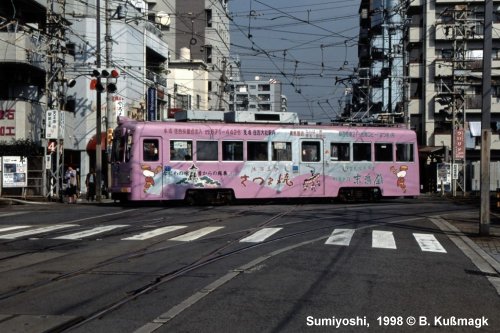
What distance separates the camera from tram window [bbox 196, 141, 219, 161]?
24.7m

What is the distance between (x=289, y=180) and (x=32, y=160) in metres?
13.9

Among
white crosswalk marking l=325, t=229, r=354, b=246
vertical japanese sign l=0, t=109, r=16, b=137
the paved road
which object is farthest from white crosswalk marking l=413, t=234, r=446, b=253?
vertical japanese sign l=0, t=109, r=16, b=137

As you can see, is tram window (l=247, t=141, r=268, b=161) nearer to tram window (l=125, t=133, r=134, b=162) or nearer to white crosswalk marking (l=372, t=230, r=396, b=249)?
tram window (l=125, t=133, r=134, b=162)

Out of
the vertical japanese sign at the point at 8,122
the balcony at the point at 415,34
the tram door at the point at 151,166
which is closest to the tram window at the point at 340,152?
the tram door at the point at 151,166

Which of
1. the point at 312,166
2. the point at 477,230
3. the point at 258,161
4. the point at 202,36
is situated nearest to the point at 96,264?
the point at 477,230

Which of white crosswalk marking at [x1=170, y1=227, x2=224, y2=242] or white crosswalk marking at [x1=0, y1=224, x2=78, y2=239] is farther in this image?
white crosswalk marking at [x1=0, y1=224, x2=78, y2=239]

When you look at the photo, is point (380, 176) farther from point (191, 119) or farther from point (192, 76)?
point (192, 76)

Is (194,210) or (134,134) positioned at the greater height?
(134,134)

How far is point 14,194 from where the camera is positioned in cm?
3177

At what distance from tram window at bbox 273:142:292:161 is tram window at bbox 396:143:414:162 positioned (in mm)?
5330

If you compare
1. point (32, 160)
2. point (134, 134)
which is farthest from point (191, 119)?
point (32, 160)

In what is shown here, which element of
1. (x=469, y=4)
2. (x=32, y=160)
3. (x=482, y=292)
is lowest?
(x=482, y=292)

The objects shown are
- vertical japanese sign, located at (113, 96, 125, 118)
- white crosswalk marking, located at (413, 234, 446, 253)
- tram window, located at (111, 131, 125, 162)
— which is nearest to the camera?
white crosswalk marking, located at (413, 234, 446, 253)

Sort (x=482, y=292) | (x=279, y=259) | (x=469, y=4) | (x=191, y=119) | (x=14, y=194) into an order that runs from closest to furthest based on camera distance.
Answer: (x=482, y=292) → (x=279, y=259) → (x=191, y=119) → (x=14, y=194) → (x=469, y=4)
